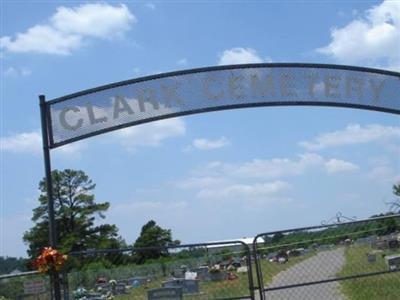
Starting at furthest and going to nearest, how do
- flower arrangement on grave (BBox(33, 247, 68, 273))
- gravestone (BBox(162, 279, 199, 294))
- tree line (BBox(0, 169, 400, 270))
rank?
1. tree line (BBox(0, 169, 400, 270))
2. gravestone (BBox(162, 279, 199, 294))
3. flower arrangement on grave (BBox(33, 247, 68, 273))

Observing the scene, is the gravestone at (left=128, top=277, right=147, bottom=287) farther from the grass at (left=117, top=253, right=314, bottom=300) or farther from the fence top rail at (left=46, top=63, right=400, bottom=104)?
the fence top rail at (left=46, top=63, right=400, bottom=104)

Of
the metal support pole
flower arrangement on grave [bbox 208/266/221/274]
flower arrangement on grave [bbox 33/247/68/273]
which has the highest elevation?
the metal support pole

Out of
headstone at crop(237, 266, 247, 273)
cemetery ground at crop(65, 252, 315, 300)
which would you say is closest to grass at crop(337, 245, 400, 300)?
cemetery ground at crop(65, 252, 315, 300)

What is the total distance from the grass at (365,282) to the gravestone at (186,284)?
2332mm

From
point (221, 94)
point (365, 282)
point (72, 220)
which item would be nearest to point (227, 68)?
point (221, 94)

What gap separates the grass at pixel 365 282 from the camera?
392 inches

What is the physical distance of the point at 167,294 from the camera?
854 centimetres

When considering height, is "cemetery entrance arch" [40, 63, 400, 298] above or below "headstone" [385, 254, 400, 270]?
above

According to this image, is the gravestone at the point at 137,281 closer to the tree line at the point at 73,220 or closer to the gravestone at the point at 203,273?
the gravestone at the point at 203,273

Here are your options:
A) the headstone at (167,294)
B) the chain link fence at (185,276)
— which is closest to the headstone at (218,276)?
the chain link fence at (185,276)

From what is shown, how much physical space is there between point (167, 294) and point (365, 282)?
7.34 meters

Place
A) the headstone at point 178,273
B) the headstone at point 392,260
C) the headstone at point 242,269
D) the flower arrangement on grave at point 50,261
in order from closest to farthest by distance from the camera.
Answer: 1. the flower arrangement on grave at point 50,261
2. the headstone at point 178,273
3. the headstone at point 242,269
4. the headstone at point 392,260

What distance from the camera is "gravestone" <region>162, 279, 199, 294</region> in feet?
28.8

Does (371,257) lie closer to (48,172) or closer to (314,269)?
(314,269)
